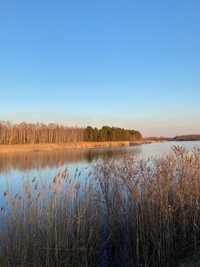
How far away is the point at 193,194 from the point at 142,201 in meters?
1.01

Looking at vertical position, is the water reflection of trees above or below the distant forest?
below

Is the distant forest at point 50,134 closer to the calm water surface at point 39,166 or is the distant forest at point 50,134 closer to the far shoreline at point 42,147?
the far shoreline at point 42,147

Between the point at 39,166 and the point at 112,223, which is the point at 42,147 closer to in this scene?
the point at 39,166

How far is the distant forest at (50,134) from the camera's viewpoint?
56.2 metres

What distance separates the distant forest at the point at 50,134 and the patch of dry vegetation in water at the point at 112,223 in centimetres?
5138

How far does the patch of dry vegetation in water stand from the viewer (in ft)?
13.6

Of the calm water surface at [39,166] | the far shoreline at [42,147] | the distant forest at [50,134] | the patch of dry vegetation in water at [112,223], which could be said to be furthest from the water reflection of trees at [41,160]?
the distant forest at [50,134]

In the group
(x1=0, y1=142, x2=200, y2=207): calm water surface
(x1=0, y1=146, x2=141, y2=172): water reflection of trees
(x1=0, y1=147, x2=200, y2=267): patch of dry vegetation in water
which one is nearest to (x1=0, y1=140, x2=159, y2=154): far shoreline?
(x1=0, y1=146, x2=141, y2=172): water reflection of trees

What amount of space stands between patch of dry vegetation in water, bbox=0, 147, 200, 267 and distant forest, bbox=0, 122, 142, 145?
51.4 m

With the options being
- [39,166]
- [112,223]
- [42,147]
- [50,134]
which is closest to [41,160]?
[39,166]

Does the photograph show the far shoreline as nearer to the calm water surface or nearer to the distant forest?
the distant forest

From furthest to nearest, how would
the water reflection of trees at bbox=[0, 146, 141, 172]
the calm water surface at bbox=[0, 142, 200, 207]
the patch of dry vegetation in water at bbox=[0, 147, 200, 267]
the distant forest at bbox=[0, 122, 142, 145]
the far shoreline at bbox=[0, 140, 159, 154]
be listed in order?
the distant forest at bbox=[0, 122, 142, 145], the far shoreline at bbox=[0, 140, 159, 154], the water reflection of trees at bbox=[0, 146, 141, 172], the calm water surface at bbox=[0, 142, 200, 207], the patch of dry vegetation in water at bbox=[0, 147, 200, 267]

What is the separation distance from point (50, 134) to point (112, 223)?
197ft

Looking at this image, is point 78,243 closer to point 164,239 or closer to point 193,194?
point 164,239
